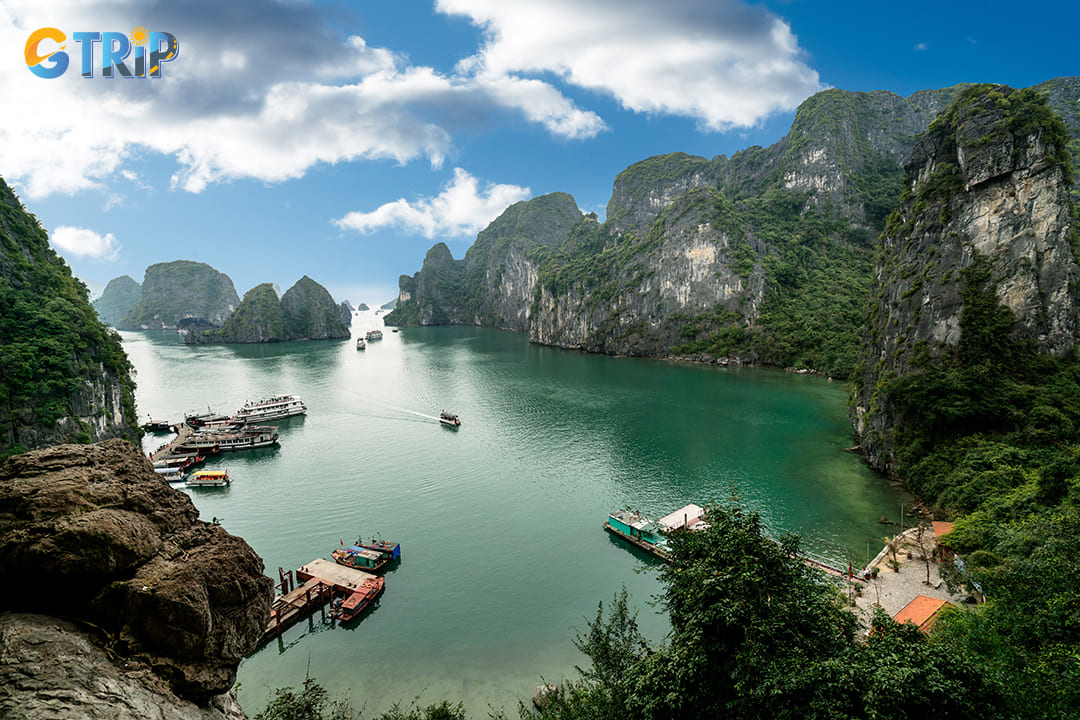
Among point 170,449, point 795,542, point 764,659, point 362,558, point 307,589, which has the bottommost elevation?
point 307,589

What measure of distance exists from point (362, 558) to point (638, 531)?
15010 millimetres

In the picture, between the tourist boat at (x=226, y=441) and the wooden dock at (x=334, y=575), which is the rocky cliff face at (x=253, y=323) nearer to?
the tourist boat at (x=226, y=441)

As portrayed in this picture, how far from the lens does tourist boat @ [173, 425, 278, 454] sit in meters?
43.6

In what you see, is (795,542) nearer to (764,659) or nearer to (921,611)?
(764,659)

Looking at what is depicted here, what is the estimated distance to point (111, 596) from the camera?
640cm

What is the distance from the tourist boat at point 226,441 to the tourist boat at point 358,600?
29128mm

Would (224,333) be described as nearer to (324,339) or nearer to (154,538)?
(324,339)

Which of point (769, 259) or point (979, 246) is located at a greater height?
point (769, 259)

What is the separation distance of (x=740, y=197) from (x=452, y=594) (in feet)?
477

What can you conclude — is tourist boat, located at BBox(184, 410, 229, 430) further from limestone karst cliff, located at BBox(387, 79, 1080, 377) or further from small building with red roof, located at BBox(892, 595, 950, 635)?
limestone karst cliff, located at BBox(387, 79, 1080, 377)

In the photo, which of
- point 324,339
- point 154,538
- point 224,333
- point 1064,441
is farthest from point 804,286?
point 224,333

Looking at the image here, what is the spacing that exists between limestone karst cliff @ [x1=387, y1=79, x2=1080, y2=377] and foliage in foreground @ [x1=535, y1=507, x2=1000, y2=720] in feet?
229

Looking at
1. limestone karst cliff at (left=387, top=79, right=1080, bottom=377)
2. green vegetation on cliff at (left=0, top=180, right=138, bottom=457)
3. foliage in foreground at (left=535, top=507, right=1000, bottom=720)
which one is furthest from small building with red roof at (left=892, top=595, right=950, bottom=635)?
limestone karst cliff at (left=387, top=79, right=1080, bottom=377)

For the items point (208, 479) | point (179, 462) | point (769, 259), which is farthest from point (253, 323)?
point (769, 259)
